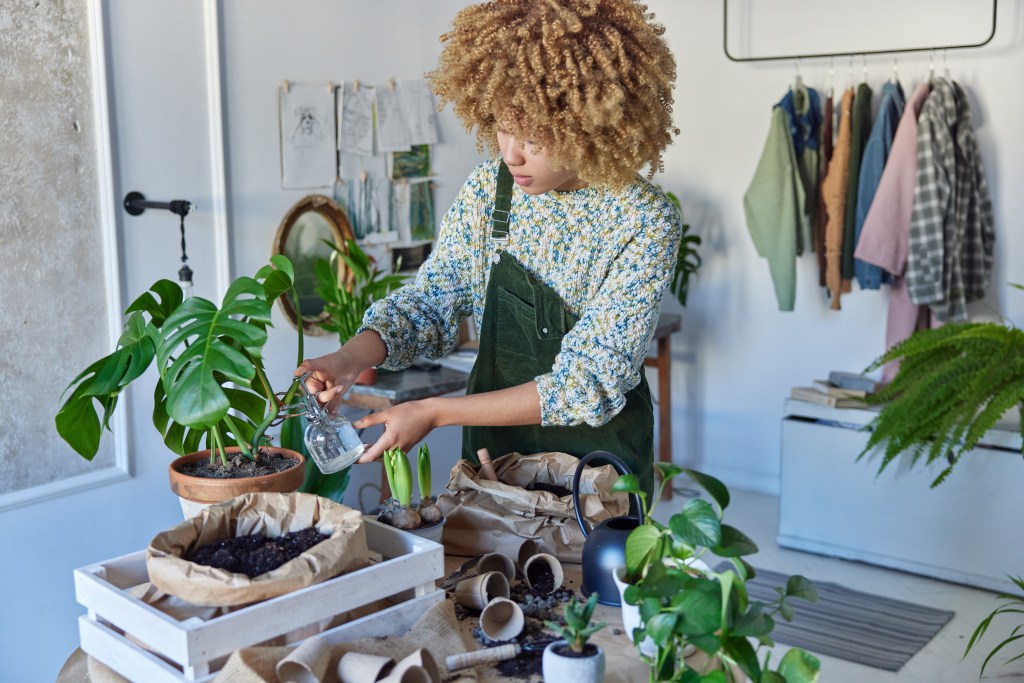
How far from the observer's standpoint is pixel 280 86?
11.3 feet

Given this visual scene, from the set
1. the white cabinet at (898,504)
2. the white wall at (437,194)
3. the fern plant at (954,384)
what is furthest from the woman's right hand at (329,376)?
the white cabinet at (898,504)

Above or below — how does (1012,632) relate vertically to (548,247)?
below

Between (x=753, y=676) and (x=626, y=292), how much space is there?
29.8 inches

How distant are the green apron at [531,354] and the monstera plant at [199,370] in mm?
406

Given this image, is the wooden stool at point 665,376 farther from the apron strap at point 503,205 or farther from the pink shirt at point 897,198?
the apron strap at point 503,205

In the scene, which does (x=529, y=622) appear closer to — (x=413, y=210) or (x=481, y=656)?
(x=481, y=656)

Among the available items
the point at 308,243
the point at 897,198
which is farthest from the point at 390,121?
the point at 897,198

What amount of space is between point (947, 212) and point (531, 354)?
95.8 inches

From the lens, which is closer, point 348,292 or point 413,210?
point 348,292

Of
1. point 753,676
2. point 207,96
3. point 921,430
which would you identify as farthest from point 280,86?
point 753,676

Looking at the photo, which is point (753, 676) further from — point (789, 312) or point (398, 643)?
point (789, 312)

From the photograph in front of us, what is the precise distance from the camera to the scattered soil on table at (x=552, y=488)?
1.62 m

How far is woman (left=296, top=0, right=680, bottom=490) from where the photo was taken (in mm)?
1566

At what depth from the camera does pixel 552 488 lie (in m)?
1.63
